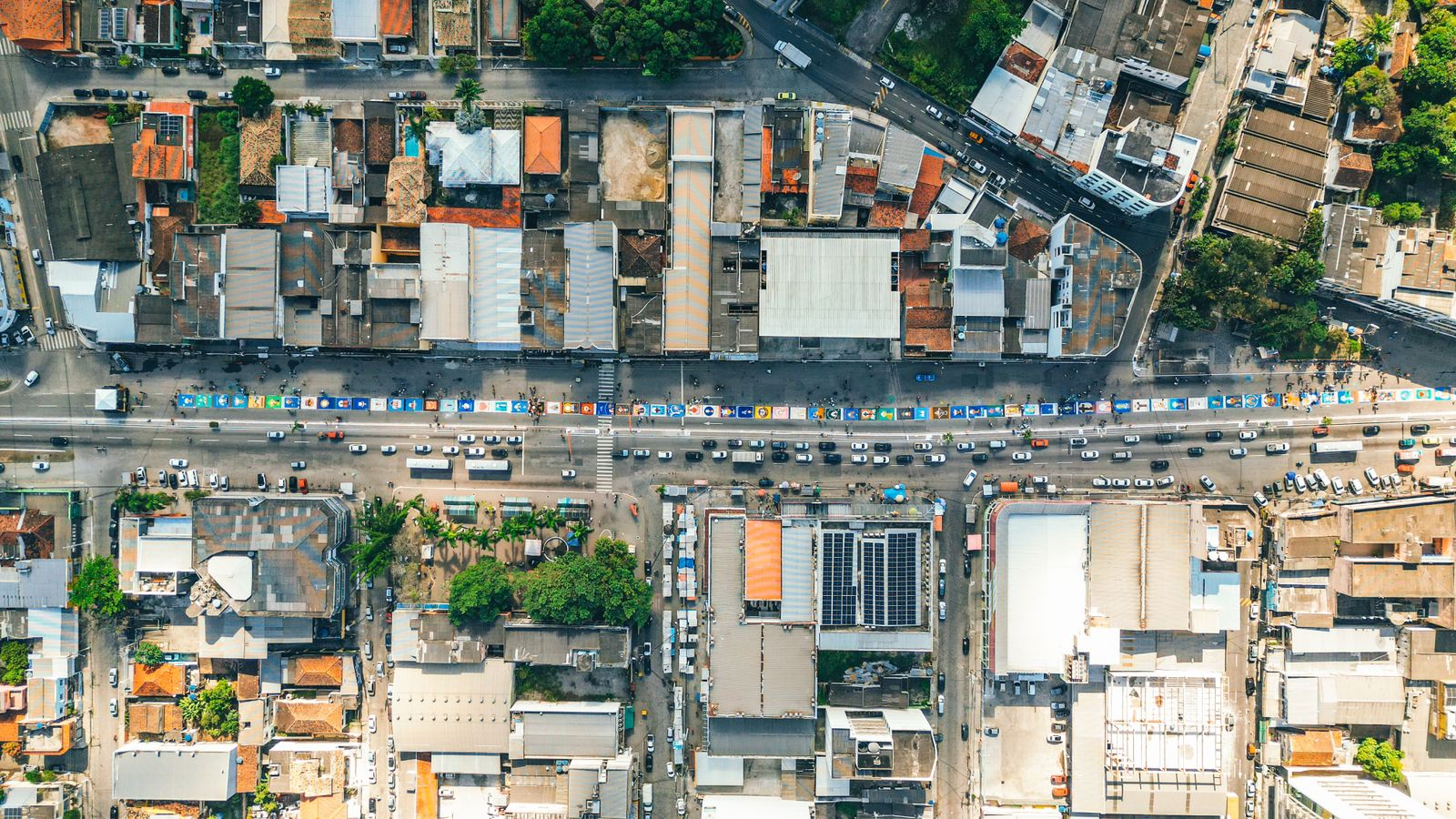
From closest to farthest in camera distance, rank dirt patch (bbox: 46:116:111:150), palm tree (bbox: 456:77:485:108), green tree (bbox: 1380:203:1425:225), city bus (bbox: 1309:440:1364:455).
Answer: green tree (bbox: 1380:203:1425:225)
palm tree (bbox: 456:77:485:108)
city bus (bbox: 1309:440:1364:455)
dirt patch (bbox: 46:116:111:150)

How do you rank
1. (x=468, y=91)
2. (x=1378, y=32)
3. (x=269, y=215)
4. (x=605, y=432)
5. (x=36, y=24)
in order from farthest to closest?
(x=605, y=432), (x=269, y=215), (x=468, y=91), (x=36, y=24), (x=1378, y=32)

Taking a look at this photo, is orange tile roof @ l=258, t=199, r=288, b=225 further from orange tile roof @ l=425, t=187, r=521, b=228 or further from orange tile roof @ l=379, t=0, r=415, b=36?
orange tile roof @ l=379, t=0, r=415, b=36

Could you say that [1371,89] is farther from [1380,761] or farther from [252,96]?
→ [252,96]

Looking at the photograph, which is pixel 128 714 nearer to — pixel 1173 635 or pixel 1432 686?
pixel 1173 635

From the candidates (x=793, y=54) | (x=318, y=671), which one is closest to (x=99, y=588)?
(x=318, y=671)

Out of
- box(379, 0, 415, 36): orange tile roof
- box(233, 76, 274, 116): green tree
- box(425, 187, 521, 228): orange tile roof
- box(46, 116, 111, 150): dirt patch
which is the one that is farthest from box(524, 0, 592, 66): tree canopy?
box(46, 116, 111, 150): dirt patch

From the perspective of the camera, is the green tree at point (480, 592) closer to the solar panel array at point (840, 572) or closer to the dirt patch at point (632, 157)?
the solar panel array at point (840, 572)

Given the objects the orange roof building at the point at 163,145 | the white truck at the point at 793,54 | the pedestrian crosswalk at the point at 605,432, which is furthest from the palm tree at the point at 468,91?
the white truck at the point at 793,54
